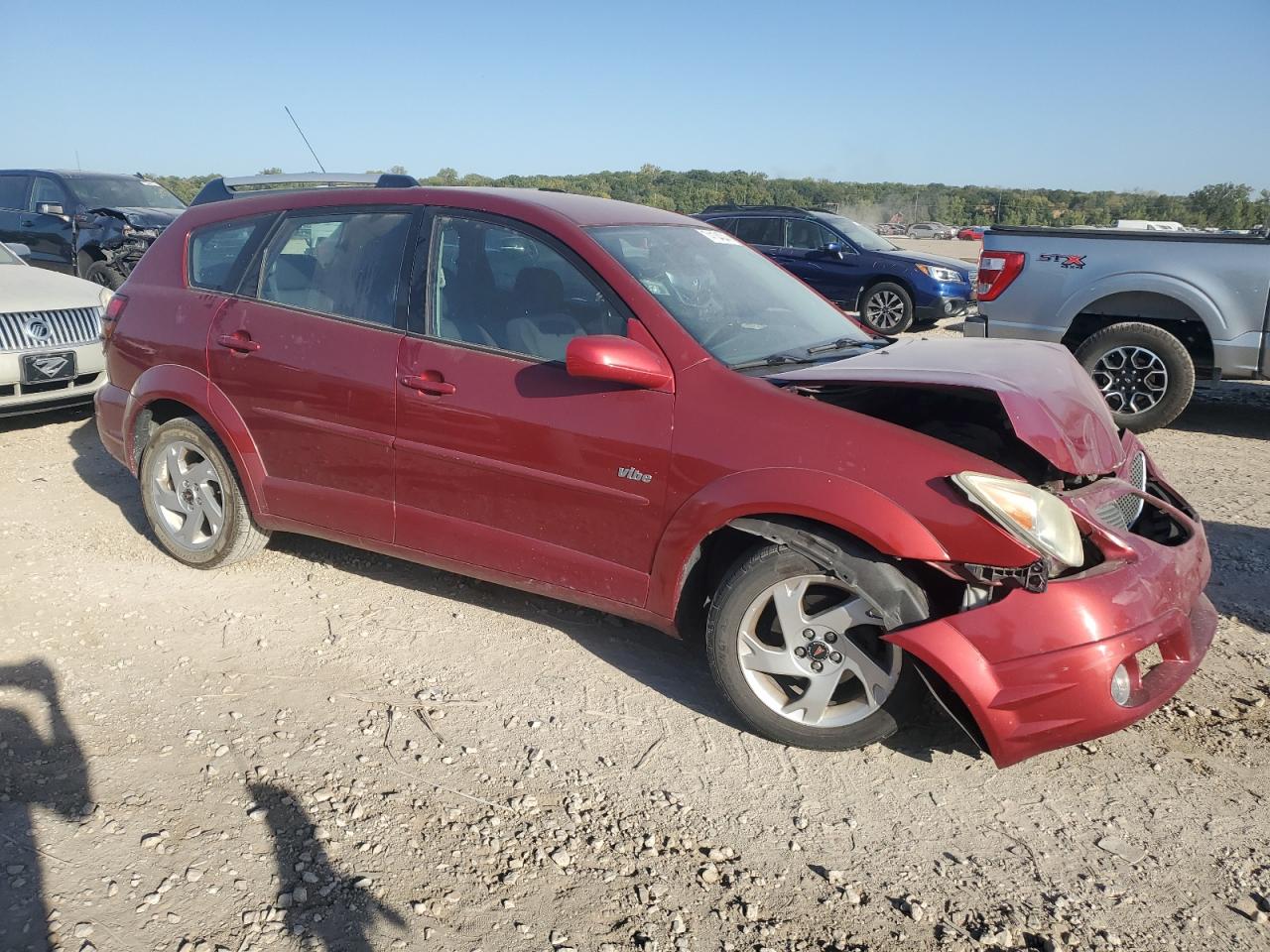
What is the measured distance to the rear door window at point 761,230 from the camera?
14.3 m

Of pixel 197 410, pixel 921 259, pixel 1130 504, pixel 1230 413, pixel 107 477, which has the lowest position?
pixel 107 477

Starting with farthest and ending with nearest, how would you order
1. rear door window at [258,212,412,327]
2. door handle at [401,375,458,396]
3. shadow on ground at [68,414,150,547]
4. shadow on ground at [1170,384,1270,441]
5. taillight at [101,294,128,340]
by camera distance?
shadow on ground at [1170,384,1270,441] < shadow on ground at [68,414,150,547] < taillight at [101,294,128,340] < rear door window at [258,212,412,327] < door handle at [401,375,458,396]

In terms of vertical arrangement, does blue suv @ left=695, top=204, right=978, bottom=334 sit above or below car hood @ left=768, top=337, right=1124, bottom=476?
below

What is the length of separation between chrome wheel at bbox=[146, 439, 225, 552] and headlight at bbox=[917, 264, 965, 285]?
34.8ft

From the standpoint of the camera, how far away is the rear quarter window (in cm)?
461

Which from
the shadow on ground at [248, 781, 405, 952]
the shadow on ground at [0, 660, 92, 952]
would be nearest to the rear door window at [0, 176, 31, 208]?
the shadow on ground at [0, 660, 92, 952]

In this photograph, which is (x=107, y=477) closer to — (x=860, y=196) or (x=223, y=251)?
(x=223, y=251)

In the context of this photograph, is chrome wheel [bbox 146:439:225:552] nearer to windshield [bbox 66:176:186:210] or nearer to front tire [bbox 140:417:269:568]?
front tire [bbox 140:417:269:568]

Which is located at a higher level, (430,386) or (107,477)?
(430,386)

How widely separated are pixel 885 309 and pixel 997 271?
5.68m

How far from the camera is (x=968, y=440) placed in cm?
358

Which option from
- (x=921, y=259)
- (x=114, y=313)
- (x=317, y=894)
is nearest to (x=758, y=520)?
(x=317, y=894)

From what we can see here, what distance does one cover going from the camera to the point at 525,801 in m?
3.07

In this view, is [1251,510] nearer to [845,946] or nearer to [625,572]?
[625,572]
